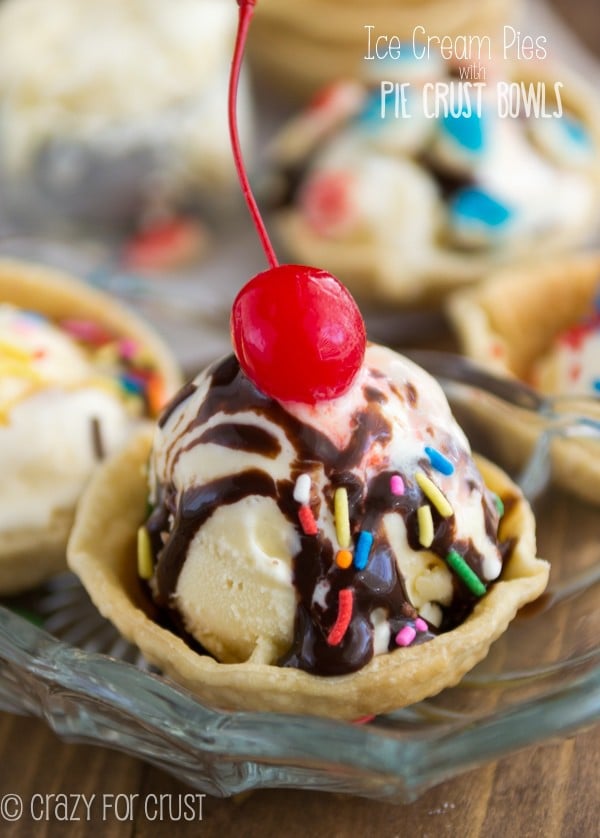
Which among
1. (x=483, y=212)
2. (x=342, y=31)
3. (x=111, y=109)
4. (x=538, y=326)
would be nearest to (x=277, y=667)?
(x=538, y=326)

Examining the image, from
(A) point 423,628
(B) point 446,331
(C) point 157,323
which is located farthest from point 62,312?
(A) point 423,628

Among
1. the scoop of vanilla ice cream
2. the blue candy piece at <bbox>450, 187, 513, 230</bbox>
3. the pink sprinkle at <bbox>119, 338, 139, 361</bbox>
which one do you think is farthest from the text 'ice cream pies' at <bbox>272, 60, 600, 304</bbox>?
the scoop of vanilla ice cream

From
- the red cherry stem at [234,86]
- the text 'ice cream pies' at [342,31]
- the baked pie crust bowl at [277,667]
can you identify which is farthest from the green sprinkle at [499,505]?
the text 'ice cream pies' at [342,31]

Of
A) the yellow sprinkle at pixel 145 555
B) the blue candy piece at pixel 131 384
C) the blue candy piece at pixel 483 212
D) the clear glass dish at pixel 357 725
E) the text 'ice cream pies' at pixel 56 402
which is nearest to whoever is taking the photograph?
the clear glass dish at pixel 357 725

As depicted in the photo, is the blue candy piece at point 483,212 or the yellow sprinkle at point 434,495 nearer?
the yellow sprinkle at point 434,495

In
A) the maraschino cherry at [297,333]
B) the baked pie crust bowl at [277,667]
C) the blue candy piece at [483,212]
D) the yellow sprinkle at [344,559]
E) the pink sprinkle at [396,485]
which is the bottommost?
the baked pie crust bowl at [277,667]

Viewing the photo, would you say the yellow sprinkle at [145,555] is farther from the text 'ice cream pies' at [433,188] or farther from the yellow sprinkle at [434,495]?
the text 'ice cream pies' at [433,188]

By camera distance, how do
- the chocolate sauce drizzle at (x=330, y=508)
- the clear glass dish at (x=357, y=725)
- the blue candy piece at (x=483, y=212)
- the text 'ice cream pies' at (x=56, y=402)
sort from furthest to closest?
the blue candy piece at (x=483, y=212) < the text 'ice cream pies' at (x=56, y=402) < the chocolate sauce drizzle at (x=330, y=508) < the clear glass dish at (x=357, y=725)

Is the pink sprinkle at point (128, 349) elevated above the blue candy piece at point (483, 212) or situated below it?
below
